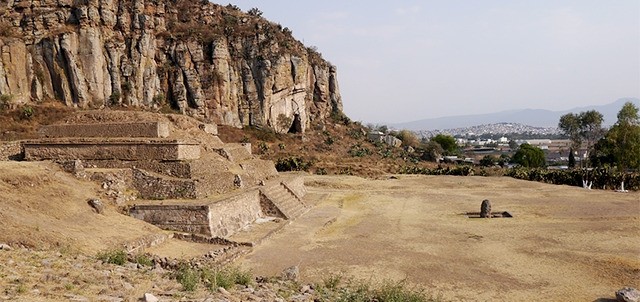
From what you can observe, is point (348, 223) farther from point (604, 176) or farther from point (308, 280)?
point (604, 176)

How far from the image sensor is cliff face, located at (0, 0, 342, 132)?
4300 cm

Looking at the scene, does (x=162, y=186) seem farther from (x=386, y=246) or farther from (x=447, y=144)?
(x=447, y=144)

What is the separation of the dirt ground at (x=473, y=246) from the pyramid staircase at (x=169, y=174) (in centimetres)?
167

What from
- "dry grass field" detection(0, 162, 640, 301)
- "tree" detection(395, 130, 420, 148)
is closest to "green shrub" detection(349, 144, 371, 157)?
"tree" detection(395, 130, 420, 148)

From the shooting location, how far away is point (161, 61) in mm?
50562

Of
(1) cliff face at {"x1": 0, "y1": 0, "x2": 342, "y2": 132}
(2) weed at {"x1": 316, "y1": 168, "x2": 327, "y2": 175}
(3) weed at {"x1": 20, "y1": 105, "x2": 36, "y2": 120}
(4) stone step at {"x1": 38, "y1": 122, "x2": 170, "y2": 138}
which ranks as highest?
(1) cliff face at {"x1": 0, "y1": 0, "x2": 342, "y2": 132}

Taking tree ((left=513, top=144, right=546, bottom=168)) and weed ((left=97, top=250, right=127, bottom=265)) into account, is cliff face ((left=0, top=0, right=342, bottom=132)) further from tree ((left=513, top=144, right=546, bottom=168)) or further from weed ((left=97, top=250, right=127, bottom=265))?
weed ((left=97, top=250, right=127, bottom=265))

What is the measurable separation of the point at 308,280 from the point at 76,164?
9942mm

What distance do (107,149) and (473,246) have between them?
43.9 ft

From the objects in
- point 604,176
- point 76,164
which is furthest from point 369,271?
point 604,176

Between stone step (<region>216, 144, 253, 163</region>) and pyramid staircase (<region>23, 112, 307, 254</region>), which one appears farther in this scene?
stone step (<region>216, 144, 253, 163</region>)

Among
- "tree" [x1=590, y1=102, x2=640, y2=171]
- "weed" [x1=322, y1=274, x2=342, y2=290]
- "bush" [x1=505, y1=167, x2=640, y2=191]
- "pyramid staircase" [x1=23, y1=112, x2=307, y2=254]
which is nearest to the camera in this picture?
"weed" [x1=322, y1=274, x2=342, y2=290]

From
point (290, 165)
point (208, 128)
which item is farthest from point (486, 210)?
point (290, 165)

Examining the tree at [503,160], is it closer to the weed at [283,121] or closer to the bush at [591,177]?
the bush at [591,177]
